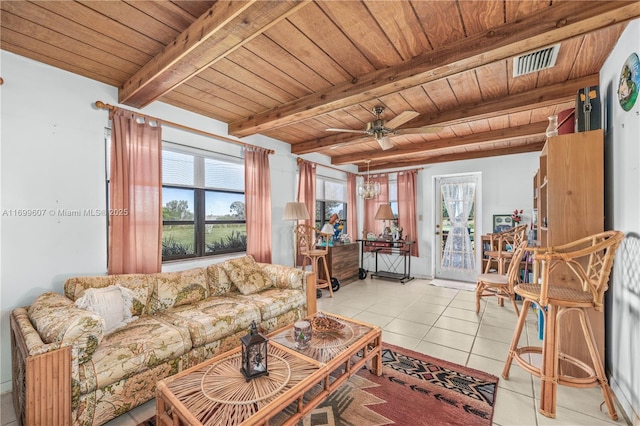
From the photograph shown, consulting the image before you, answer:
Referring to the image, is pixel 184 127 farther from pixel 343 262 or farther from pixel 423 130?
pixel 343 262

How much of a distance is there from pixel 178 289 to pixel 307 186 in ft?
9.06

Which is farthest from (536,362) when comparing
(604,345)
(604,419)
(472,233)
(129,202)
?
(129,202)

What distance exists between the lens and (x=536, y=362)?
2391mm

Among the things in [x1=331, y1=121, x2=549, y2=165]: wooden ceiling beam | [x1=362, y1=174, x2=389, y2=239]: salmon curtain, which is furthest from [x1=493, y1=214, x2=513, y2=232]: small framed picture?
[x1=362, y1=174, x2=389, y2=239]: salmon curtain

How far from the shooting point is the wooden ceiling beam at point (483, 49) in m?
1.50

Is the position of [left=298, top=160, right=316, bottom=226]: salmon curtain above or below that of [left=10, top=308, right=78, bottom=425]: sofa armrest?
above

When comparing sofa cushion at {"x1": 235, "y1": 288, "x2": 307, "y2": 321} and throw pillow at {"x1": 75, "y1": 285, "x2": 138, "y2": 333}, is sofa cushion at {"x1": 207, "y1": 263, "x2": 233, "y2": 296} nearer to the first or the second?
sofa cushion at {"x1": 235, "y1": 288, "x2": 307, "y2": 321}

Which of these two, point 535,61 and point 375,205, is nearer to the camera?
point 535,61

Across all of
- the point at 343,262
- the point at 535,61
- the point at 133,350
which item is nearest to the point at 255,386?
the point at 133,350

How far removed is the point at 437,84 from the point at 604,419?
2.76 m

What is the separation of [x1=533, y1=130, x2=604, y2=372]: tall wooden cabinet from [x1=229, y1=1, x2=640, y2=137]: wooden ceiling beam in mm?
865

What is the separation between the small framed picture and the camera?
4.89 meters

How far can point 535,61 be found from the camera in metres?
2.15

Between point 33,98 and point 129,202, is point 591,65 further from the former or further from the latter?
point 33,98
